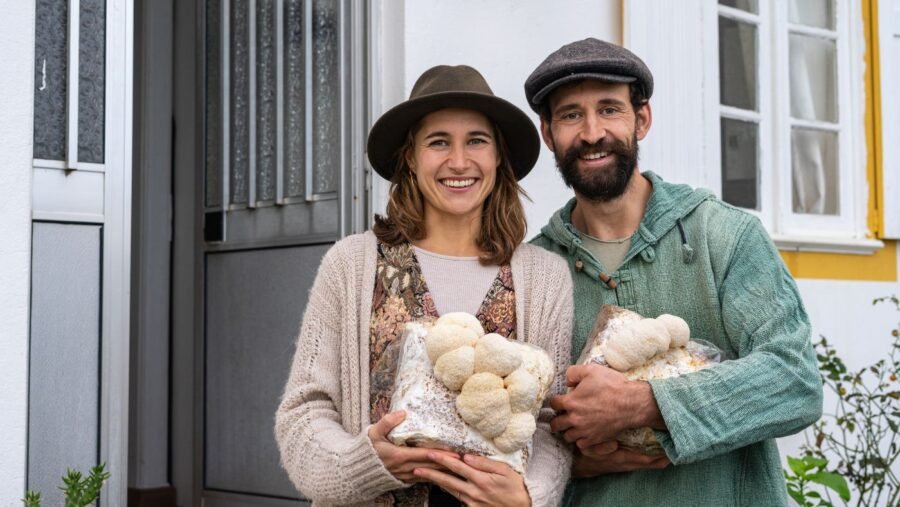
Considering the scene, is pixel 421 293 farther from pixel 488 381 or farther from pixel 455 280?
pixel 488 381

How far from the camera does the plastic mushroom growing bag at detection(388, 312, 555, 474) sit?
206 centimetres

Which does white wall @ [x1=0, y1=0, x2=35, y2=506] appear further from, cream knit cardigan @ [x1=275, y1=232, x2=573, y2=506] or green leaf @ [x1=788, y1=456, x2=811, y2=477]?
green leaf @ [x1=788, y1=456, x2=811, y2=477]

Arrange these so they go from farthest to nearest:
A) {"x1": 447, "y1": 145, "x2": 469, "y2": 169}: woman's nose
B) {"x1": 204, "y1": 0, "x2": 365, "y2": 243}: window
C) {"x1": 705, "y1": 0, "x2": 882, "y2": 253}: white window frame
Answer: {"x1": 705, "y1": 0, "x2": 882, "y2": 253}: white window frame < {"x1": 204, "y1": 0, "x2": 365, "y2": 243}: window < {"x1": 447, "y1": 145, "x2": 469, "y2": 169}: woman's nose

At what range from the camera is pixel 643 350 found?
2.27 meters

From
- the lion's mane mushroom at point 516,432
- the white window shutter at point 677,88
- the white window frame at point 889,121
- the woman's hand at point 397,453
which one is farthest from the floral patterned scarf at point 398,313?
the white window frame at point 889,121

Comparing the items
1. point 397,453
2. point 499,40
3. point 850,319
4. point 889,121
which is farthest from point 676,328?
point 889,121

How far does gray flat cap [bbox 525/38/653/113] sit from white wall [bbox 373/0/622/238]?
1123 mm

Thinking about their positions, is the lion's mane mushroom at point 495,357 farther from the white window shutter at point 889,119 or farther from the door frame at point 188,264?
the white window shutter at point 889,119

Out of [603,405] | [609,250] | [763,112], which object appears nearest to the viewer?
[603,405]

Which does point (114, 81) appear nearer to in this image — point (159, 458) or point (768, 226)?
point (159, 458)

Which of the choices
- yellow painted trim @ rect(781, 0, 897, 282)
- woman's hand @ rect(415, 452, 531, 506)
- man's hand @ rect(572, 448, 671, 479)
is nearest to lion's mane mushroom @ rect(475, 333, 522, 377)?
woman's hand @ rect(415, 452, 531, 506)

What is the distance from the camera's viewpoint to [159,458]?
5289mm

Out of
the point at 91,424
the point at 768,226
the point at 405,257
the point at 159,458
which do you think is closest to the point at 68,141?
the point at 91,424

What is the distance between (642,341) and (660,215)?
451 mm
